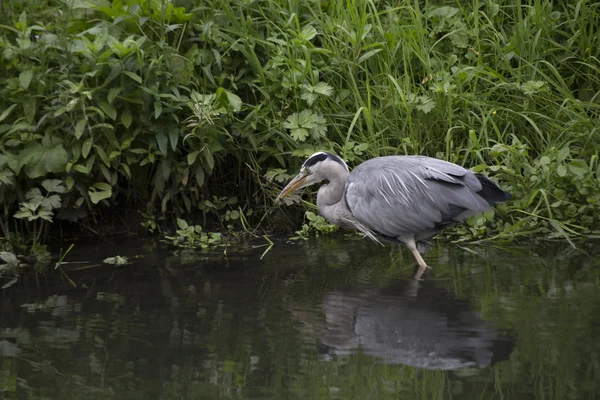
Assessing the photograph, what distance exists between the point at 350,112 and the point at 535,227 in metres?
1.85

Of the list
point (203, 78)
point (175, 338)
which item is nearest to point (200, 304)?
→ point (175, 338)

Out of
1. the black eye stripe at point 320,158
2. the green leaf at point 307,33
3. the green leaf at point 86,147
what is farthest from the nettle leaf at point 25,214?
the green leaf at point 307,33

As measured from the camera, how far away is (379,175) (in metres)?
6.15

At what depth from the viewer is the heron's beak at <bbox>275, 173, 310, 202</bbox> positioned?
6625mm

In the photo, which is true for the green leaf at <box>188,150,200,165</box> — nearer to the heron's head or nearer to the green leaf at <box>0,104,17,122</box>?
the heron's head

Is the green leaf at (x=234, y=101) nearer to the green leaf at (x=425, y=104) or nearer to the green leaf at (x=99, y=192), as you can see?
the green leaf at (x=99, y=192)

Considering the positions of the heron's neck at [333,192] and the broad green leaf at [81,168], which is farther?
the broad green leaf at [81,168]

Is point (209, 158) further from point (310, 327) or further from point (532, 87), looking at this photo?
point (532, 87)

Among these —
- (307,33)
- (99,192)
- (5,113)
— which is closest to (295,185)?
(307,33)

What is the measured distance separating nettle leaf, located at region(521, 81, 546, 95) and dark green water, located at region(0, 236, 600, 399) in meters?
1.41

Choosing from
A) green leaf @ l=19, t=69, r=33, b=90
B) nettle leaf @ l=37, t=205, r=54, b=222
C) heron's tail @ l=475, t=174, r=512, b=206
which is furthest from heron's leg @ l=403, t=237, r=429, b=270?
green leaf @ l=19, t=69, r=33, b=90

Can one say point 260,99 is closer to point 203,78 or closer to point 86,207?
point 203,78

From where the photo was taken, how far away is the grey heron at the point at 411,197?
19.4ft

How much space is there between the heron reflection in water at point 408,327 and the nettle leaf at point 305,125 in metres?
1.78
